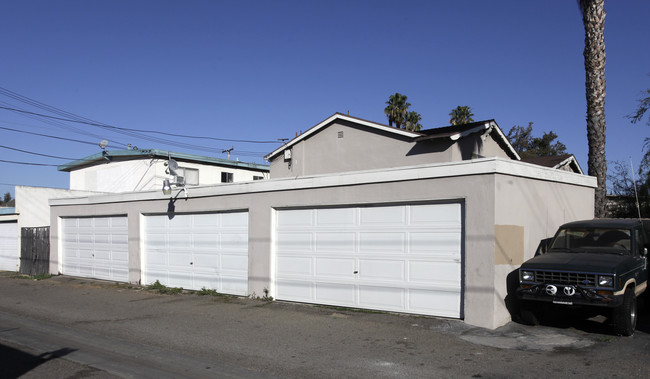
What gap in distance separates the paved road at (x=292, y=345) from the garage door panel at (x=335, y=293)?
10.6 inches

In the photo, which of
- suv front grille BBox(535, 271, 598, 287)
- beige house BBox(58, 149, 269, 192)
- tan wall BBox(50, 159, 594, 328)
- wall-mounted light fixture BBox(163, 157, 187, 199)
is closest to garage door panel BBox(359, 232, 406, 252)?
tan wall BBox(50, 159, 594, 328)

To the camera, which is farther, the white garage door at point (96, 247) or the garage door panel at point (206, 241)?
the white garage door at point (96, 247)

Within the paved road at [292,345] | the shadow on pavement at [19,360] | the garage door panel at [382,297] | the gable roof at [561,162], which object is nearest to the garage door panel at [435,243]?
the garage door panel at [382,297]

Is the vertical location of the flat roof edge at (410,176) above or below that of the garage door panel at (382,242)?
above

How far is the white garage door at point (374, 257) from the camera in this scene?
33.7 ft

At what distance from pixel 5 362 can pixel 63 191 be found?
1797 cm

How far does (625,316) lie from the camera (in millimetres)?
8297

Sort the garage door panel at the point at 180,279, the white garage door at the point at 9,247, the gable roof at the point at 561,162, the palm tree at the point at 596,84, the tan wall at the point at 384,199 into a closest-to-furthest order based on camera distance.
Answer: the tan wall at the point at 384,199, the palm tree at the point at 596,84, the garage door panel at the point at 180,279, the white garage door at the point at 9,247, the gable roof at the point at 561,162

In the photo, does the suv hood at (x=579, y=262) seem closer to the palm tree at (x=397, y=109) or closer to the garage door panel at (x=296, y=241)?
the garage door panel at (x=296, y=241)

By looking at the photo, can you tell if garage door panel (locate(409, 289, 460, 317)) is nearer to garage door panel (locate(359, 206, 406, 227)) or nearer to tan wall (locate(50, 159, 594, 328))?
tan wall (locate(50, 159, 594, 328))

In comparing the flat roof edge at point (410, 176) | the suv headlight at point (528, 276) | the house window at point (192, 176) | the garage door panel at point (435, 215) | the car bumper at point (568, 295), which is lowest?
the car bumper at point (568, 295)

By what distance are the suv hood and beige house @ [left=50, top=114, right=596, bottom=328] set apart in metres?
0.78

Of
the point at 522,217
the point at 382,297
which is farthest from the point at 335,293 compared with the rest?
the point at 522,217

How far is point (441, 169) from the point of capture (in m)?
10.2
